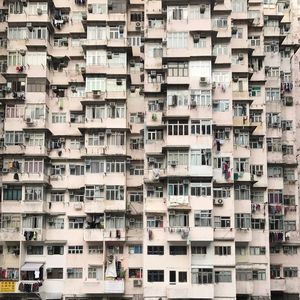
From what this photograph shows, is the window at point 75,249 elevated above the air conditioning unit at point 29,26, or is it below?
below

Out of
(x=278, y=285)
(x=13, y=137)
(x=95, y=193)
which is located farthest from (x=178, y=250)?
(x=13, y=137)

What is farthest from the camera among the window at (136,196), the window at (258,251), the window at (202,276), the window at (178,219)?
the window at (136,196)

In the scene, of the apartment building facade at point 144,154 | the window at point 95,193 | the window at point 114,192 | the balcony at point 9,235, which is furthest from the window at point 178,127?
the balcony at point 9,235

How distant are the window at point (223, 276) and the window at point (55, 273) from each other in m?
10.2

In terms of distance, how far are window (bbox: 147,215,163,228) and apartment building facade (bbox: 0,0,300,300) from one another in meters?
0.09

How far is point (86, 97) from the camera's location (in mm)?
39312

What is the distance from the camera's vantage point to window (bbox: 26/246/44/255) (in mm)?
38281

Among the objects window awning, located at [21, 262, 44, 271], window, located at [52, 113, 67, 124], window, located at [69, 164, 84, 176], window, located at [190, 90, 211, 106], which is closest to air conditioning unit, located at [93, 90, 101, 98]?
window, located at [52, 113, 67, 124]

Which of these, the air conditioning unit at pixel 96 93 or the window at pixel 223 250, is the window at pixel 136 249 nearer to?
the window at pixel 223 250

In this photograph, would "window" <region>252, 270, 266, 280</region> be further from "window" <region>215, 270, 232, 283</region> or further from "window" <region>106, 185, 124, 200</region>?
"window" <region>106, 185, 124, 200</region>

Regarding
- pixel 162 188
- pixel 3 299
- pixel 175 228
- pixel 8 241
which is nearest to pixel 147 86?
pixel 162 188

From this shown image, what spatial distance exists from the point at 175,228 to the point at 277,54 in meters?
15.4

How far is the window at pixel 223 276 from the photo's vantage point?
120 ft

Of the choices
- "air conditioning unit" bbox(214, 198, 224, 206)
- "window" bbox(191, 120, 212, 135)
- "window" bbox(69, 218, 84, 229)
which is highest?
"window" bbox(191, 120, 212, 135)
